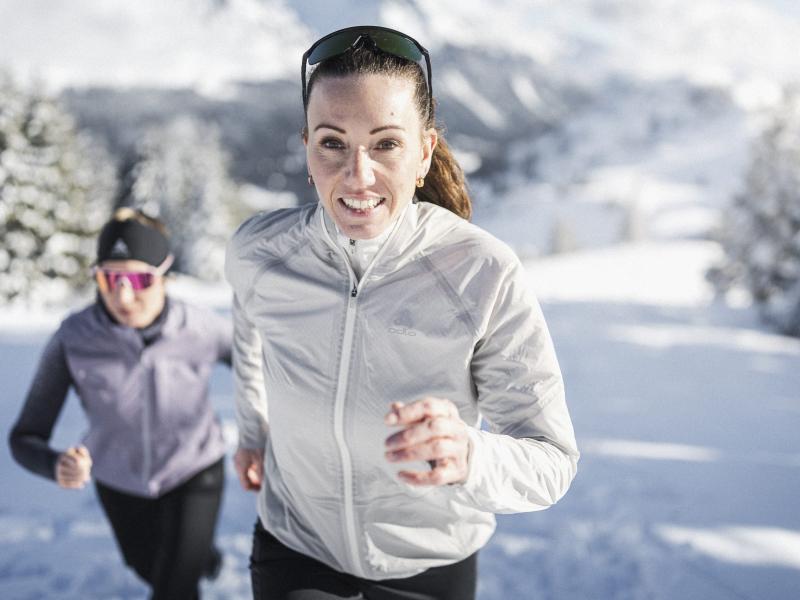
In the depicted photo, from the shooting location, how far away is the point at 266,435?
2.36m

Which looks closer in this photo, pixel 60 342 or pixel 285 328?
pixel 285 328

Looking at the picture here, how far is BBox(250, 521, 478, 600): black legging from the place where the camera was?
185cm

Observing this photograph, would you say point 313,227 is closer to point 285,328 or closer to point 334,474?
point 285,328

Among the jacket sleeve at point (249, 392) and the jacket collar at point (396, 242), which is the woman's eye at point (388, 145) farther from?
the jacket sleeve at point (249, 392)

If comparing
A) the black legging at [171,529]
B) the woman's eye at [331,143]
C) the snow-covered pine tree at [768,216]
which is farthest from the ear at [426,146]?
the snow-covered pine tree at [768,216]

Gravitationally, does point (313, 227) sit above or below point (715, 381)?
above

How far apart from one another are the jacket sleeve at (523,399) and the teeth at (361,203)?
386 mm

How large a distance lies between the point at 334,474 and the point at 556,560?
328cm

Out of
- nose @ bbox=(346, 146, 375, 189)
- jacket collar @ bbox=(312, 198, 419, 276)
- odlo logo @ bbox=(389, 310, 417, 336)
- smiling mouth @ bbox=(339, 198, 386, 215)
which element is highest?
nose @ bbox=(346, 146, 375, 189)

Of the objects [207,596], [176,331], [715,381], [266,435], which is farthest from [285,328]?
[715,381]

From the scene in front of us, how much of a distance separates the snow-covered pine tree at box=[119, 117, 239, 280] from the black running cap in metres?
30.6

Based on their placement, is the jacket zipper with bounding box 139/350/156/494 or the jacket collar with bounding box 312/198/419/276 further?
the jacket zipper with bounding box 139/350/156/494

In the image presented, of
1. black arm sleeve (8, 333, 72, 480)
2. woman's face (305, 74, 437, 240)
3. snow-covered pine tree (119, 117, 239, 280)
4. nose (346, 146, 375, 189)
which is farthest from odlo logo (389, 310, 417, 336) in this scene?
snow-covered pine tree (119, 117, 239, 280)

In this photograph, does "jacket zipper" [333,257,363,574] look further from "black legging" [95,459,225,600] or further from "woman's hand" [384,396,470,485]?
"black legging" [95,459,225,600]
